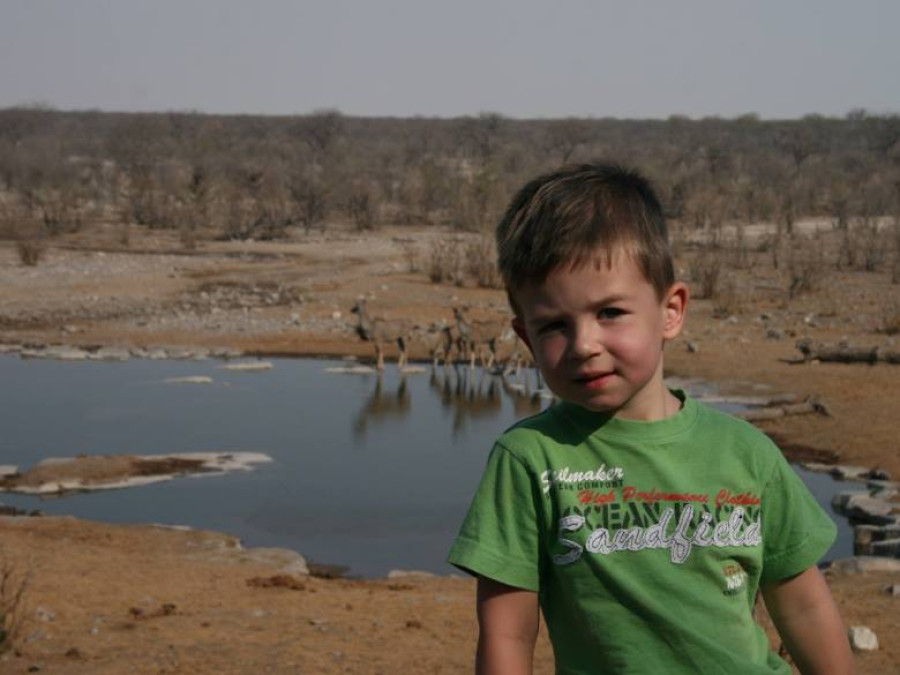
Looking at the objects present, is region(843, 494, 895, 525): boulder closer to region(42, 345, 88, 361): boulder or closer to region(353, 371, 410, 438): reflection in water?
region(353, 371, 410, 438): reflection in water

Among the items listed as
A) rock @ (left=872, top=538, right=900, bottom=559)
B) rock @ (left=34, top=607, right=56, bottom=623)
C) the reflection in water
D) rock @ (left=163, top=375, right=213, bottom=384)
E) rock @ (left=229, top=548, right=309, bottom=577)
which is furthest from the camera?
rock @ (left=163, top=375, right=213, bottom=384)

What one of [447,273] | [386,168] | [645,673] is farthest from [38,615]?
[386,168]

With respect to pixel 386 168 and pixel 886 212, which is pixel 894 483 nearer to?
pixel 886 212

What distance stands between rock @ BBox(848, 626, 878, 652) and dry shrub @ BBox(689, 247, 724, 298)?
1959 centimetres

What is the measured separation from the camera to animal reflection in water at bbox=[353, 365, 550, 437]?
1762 cm

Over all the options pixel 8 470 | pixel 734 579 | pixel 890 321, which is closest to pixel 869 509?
pixel 8 470

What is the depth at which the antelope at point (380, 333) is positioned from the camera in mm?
21125

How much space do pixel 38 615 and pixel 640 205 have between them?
7130 millimetres

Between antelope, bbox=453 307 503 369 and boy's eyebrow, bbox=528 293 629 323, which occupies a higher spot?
boy's eyebrow, bbox=528 293 629 323

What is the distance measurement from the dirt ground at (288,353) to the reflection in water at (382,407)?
3.31 metres

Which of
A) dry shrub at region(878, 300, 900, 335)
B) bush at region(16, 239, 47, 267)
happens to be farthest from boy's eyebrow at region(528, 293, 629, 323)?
bush at region(16, 239, 47, 267)

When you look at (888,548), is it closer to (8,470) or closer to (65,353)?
(8,470)

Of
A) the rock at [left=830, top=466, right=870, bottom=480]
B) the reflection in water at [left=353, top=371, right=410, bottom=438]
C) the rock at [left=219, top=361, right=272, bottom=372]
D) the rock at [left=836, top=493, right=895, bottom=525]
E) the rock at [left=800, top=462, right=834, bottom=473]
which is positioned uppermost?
the rock at [left=836, top=493, right=895, bottom=525]

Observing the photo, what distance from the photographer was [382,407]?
59.5 ft
